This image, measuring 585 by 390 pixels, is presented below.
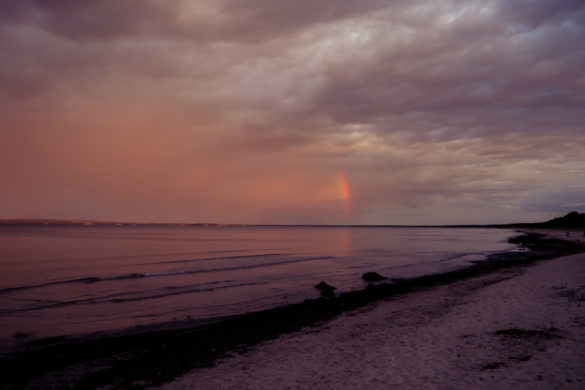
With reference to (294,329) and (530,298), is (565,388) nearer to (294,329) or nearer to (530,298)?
(294,329)

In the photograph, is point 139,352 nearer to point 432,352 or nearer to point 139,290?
point 432,352

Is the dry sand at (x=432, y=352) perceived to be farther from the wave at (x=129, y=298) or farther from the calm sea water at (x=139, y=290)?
the wave at (x=129, y=298)

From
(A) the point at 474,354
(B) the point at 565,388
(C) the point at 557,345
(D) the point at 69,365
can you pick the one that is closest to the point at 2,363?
(D) the point at 69,365

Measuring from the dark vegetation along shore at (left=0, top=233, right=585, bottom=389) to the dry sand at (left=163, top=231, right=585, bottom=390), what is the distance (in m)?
0.86

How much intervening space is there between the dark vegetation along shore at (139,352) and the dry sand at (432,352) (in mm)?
861

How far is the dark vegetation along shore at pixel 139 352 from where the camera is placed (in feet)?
30.3

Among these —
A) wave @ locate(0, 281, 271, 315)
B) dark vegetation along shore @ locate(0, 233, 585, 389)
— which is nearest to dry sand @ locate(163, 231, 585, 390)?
dark vegetation along shore @ locate(0, 233, 585, 389)

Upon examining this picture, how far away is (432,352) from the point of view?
970cm

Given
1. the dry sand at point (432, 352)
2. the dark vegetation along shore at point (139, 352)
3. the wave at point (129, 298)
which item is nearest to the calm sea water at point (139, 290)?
the wave at point (129, 298)

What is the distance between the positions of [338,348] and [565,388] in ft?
19.1

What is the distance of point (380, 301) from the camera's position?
19078 mm

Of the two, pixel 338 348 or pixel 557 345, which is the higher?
pixel 557 345

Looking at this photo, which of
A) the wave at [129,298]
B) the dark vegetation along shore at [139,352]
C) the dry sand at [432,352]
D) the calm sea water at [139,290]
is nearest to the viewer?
the dry sand at [432,352]

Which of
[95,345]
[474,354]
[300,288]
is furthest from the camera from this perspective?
[300,288]
